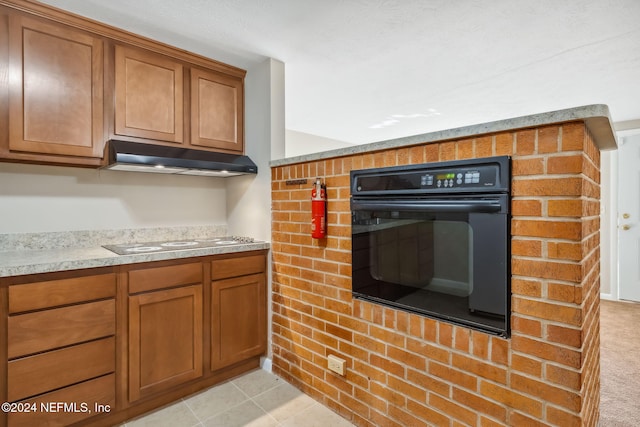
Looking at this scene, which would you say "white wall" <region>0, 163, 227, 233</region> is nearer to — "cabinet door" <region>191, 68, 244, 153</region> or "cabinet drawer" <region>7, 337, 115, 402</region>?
"cabinet door" <region>191, 68, 244, 153</region>

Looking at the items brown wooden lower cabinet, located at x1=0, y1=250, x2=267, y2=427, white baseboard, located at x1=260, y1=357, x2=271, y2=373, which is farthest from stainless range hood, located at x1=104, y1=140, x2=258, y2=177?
white baseboard, located at x1=260, y1=357, x2=271, y2=373

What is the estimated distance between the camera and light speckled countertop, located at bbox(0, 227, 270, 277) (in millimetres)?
1526

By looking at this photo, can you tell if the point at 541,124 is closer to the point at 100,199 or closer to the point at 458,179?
the point at 458,179

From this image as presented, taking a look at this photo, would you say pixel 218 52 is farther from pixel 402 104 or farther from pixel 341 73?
pixel 402 104

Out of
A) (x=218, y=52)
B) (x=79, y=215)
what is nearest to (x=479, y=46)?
(x=218, y=52)

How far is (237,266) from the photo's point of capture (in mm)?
2197

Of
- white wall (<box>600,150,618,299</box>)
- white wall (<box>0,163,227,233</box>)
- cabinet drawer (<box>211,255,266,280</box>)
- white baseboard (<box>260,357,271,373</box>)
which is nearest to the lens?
white wall (<box>0,163,227,233</box>)

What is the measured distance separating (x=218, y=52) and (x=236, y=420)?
7.80 feet

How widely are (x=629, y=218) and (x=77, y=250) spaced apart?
5472mm

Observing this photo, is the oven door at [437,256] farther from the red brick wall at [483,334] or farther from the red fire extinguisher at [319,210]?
the red fire extinguisher at [319,210]

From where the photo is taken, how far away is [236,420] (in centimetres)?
181

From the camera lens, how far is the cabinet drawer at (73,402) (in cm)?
149

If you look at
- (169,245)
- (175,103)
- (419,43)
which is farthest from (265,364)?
(419,43)

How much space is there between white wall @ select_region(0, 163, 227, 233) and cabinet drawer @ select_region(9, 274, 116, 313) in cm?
73
